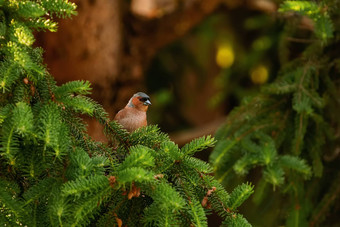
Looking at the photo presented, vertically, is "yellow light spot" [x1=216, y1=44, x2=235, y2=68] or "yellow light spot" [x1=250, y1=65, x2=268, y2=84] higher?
"yellow light spot" [x1=216, y1=44, x2=235, y2=68]

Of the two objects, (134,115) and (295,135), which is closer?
(134,115)

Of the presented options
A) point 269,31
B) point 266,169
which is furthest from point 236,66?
point 266,169

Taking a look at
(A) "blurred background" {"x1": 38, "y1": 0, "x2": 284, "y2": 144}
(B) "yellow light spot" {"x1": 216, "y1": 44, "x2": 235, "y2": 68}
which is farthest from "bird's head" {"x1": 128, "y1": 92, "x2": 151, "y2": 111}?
(B) "yellow light spot" {"x1": 216, "y1": 44, "x2": 235, "y2": 68}

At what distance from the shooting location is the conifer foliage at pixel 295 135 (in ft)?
10.1

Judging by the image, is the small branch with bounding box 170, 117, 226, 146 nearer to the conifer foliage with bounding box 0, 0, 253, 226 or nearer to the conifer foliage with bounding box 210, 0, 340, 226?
the conifer foliage with bounding box 210, 0, 340, 226

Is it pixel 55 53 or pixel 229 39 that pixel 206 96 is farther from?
pixel 55 53

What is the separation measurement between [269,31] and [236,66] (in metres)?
0.64

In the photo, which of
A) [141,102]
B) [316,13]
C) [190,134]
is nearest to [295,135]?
[316,13]

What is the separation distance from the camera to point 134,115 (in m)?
3.04

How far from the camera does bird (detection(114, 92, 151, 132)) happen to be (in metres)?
2.98

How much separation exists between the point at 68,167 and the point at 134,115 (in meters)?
1.28

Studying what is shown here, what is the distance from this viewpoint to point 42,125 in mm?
1823

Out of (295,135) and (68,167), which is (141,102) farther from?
(68,167)

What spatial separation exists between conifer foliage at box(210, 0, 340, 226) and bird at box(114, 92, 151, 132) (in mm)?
509
